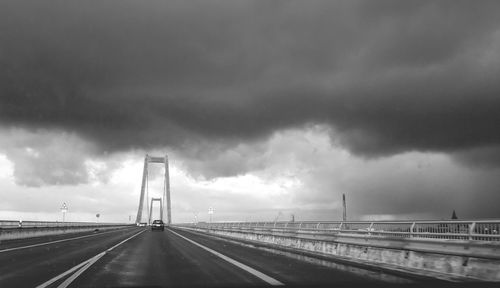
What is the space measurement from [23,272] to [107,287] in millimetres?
3975

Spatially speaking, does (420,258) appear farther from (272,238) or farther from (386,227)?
(272,238)

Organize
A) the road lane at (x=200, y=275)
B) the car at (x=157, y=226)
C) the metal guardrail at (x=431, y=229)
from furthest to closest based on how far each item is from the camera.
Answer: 1. the car at (x=157, y=226)
2. the metal guardrail at (x=431, y=229)
3. the road lane at (x=200, y=275)

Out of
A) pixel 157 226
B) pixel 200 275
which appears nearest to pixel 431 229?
pixel 200 275

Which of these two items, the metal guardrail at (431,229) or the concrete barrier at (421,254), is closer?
the concrete barrier at (421,254)

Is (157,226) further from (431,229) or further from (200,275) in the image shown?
(200,275)

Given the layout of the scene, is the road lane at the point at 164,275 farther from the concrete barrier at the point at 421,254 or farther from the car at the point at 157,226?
the car at the point at 157,226

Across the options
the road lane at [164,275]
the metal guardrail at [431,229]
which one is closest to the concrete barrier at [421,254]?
the metal guardrail at [431,229]

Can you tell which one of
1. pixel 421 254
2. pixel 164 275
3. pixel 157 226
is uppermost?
pixel 421 254

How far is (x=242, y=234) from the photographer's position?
135 ft

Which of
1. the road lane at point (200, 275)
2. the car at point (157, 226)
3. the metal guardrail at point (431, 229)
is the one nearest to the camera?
the road lane at point (200, 275)

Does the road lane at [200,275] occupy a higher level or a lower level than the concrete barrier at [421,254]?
lower

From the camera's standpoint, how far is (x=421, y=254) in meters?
12.8

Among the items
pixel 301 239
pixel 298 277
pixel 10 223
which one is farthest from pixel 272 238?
pixel 10 223

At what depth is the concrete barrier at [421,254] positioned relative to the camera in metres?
10.2
